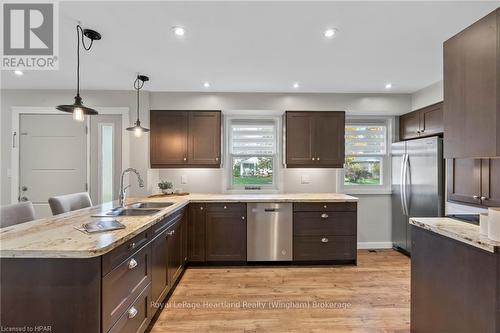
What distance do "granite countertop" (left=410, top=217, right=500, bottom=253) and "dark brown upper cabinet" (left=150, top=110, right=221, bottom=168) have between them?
266cm

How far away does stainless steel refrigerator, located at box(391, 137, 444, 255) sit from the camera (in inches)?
119

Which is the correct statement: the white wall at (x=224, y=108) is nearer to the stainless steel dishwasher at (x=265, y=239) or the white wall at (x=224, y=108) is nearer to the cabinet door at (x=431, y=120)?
the cabinet door at (x=431, y=120)

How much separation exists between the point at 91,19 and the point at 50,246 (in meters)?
1.74

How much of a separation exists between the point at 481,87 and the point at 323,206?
7.06 ft

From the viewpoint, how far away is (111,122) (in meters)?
3.57

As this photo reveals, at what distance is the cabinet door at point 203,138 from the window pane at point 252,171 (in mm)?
529

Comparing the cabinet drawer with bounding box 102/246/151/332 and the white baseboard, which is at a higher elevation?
the cabinet drawer with bounding box 102/246/151/332

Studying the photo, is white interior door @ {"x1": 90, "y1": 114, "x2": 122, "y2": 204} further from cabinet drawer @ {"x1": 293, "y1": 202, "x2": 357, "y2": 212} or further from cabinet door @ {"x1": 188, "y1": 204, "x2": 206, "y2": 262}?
cabinet drawer @ {"x1": 293, "y1": 202, "x2": 357, "y2": 212}

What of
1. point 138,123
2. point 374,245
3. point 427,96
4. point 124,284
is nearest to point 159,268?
point 124,284

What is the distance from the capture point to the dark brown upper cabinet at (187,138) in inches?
142

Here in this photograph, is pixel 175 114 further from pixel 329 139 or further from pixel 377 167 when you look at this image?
pixel 377 167

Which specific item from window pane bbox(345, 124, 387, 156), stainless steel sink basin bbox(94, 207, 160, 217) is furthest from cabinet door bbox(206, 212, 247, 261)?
window pane bbox(345, 124, 387, 156)

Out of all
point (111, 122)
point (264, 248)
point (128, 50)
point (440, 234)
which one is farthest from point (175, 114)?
point (440, 234)

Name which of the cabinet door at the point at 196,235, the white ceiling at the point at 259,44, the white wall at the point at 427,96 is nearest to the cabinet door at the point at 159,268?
the cabinet door at the point at 196,235
